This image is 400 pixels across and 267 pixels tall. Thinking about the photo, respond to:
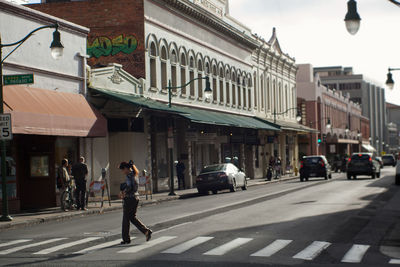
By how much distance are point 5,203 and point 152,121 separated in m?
17.3

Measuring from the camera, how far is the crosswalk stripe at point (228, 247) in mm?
12402

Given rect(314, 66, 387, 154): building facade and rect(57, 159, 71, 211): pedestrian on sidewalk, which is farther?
rect(314, 66, 387, 154): building facade

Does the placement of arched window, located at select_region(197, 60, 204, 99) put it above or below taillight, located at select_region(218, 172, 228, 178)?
above

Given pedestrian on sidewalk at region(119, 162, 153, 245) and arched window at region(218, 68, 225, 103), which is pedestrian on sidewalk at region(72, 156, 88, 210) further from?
arched window at region(218, 68, 225, 103)

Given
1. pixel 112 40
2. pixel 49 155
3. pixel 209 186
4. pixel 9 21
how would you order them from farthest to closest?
pixel 112 40 < pixel 209 186 < pixel 49 155 < pixel 9 21

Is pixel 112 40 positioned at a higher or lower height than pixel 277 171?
higher

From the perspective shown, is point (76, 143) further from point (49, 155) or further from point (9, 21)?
point (9, 21)

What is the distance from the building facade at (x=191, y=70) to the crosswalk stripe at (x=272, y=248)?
18450 millimetres

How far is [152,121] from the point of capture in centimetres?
3784

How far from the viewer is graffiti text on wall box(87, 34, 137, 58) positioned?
37.2m

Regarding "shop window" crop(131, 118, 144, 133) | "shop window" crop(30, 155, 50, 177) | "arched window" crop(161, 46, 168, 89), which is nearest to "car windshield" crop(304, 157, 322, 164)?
"arched window" crop(161, 46, 168, 89)

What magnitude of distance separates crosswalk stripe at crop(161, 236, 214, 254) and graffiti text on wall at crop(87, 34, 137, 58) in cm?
2365

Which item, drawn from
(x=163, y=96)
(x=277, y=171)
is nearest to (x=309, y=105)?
(x=277, y=171)

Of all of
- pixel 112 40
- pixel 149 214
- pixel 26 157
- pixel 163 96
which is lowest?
pixel 149 214
